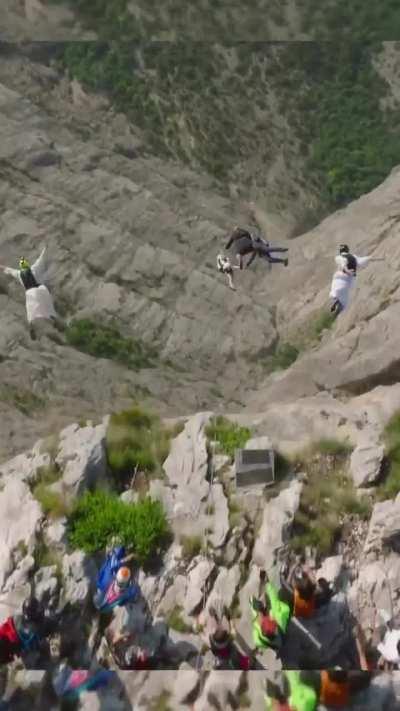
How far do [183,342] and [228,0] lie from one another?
1364 cm

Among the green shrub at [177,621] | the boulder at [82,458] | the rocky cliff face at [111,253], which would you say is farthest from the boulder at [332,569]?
the rocky cliff face at [111,253]

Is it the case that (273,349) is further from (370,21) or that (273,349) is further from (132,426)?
(370,21)

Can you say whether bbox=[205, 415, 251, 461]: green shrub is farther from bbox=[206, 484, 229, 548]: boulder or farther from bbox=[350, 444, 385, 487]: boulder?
bbox=[350, 444, 385, 487]: boulder

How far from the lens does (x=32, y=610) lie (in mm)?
13047

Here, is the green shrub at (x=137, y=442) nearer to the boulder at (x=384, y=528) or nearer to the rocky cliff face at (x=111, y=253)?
the boulder at (x=384, y=528)

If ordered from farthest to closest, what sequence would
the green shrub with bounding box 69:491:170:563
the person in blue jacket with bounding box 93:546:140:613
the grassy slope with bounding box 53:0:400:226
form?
the grassy slope with bounding box 53:0:400:226 → the green shrub with bounding box 69:491:170:563 → the person in blue jacket with bounding box 93:546:140:613

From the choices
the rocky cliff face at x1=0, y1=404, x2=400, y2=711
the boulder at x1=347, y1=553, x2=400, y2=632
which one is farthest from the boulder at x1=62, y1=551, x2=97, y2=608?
the boulder at x1=347, y1=553, x2=400, y2=632

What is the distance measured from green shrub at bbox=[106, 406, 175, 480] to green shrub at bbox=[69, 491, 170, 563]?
922mm

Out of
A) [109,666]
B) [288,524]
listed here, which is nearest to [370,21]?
[288,524]

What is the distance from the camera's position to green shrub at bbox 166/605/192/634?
13.0 m

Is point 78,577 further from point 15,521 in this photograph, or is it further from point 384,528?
point 384,528

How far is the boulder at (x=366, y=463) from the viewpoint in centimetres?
1405

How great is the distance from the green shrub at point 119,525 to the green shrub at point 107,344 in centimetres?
927

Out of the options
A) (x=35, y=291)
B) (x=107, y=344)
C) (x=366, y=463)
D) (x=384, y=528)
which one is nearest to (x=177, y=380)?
(x=107, y=344)
